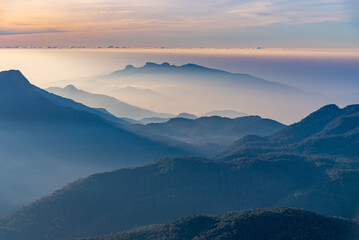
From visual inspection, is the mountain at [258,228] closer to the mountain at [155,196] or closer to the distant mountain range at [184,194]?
the mountain at [155,196]

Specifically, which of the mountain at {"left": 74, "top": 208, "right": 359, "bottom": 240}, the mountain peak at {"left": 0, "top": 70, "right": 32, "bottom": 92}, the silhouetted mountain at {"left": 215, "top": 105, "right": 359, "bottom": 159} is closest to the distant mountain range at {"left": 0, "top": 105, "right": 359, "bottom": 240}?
the silhouetted mountain at {"left": 215, "top": 105, "right": 359, "bottom": 159}

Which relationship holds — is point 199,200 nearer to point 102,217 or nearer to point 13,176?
point 102,217

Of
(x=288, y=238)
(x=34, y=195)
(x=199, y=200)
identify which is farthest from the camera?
(x=34, y=195)

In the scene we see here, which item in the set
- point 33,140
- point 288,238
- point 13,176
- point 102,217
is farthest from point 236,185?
point 33,140

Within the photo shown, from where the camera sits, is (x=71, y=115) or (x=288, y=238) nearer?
(x=288, y=238)

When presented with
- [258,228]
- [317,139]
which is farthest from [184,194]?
[317,139]

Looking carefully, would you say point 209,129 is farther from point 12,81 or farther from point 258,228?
point 258,228

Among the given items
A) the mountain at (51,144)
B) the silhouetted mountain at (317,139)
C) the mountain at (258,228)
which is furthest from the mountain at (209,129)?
the mountain at (258,228)
